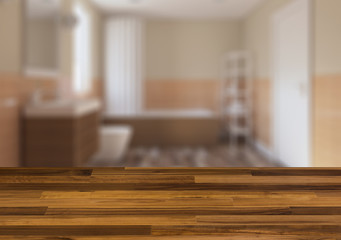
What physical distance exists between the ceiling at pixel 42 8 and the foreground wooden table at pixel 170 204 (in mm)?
2284

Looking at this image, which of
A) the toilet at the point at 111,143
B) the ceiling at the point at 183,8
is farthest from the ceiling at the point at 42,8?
the ceiling at the point at 183,8

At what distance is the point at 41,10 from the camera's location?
132 inches

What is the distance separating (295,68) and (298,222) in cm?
323

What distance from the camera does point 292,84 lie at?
13.1 feet

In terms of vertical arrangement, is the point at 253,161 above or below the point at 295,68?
below

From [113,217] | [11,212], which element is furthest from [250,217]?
[11,212]

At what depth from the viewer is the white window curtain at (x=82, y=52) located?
493 cm

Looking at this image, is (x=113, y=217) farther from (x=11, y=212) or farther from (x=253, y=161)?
(x=253, y=161)

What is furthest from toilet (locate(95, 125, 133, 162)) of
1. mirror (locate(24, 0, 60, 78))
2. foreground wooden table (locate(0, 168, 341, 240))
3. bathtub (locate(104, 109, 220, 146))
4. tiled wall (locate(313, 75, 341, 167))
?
foreground wooden table (locate(0, 168, 341, 240))

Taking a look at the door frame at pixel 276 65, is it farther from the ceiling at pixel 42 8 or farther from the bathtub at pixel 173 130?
the ceiling at pixel 42 8

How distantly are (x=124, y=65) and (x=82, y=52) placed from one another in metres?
1.06

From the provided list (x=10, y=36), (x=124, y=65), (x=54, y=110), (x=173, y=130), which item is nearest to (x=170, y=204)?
(x=54, y=110)

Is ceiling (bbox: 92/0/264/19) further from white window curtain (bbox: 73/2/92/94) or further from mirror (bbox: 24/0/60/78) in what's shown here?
mirror (bbox: 24/0/60/78)

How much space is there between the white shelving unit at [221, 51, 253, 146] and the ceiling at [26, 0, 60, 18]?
3.01 meters
